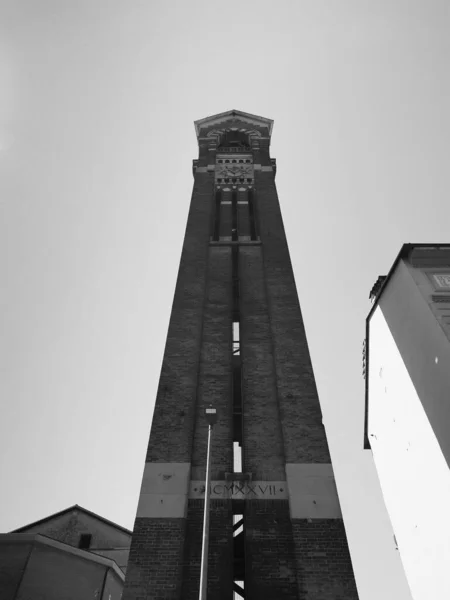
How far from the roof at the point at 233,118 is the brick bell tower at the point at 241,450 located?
1326 cm

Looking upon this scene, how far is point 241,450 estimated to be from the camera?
13.1m

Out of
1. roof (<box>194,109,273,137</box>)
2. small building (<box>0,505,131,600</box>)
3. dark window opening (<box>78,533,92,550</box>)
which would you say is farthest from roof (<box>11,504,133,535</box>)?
roof (<box>194,109,273,137</box>)

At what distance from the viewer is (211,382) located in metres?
14.8

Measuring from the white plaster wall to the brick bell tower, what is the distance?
2.75m

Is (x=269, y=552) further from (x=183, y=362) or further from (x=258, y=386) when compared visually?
(x=183, y=362)

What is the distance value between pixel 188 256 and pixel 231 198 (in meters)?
6.77

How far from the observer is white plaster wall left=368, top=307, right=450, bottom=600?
1312cm

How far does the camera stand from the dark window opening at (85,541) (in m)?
18.4

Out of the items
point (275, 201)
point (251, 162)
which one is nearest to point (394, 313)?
point (275, 201)

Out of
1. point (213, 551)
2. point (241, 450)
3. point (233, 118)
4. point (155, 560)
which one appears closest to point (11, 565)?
point (155, 560)

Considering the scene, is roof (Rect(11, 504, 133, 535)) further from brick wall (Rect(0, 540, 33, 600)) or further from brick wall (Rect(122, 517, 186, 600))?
brick wall (Rect(122, 517, 186, 600))

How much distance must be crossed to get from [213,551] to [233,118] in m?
27.9

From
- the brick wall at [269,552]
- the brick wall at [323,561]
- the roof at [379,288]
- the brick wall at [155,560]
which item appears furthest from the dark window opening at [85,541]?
the roof at [379,288]

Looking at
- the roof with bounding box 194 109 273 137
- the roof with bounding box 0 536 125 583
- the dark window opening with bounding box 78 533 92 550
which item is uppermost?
the roof with bounding box 194 109 273 137
